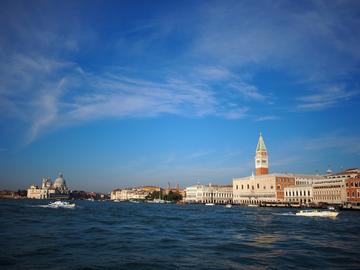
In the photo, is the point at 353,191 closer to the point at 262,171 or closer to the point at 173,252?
the point at 262,171

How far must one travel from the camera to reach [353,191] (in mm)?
71625

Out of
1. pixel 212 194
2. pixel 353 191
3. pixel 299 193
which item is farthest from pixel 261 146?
pixel 353 191

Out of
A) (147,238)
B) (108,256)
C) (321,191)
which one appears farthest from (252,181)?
(108,256)

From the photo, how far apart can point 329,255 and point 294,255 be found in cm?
154

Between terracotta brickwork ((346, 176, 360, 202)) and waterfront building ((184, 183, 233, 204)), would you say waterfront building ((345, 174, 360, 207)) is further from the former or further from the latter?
waterfront building ((184, 183, 233, 204))

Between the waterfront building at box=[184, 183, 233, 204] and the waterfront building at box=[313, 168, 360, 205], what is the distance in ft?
164

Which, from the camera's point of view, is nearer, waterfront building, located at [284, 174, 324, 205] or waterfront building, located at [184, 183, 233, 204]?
waterfront building, located at [284, 174, 324, 205]

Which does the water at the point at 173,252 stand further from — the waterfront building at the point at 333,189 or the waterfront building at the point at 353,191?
the waterfront building at the point at 333,189

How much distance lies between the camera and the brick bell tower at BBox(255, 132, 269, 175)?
113 meters

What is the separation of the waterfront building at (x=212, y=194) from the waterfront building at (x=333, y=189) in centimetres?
4995

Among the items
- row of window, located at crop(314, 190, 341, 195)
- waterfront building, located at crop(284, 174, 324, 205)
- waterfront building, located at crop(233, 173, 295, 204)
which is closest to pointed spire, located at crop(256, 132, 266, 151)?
waterfront building, located at crop(233, 173, 295, 204)

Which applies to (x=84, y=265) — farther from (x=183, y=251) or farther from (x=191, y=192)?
(x=191, y=192)

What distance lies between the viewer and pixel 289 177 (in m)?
102

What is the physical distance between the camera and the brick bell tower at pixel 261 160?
113 meters
